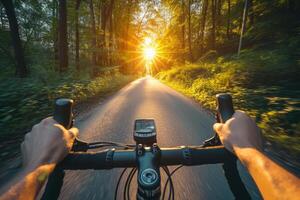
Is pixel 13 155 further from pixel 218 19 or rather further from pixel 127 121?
pixel 218 19

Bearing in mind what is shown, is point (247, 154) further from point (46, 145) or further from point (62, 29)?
point (62, 29)

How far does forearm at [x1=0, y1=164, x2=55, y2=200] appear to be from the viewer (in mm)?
750

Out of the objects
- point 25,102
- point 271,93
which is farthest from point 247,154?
point 271,93

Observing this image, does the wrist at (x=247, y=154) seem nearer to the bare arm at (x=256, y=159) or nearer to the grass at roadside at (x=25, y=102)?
the bare arm at (x=256, y=159)

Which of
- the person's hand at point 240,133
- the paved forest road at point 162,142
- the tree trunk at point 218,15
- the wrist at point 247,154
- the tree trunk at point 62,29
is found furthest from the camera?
the tree trunk at point 218,15

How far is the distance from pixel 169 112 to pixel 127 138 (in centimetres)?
266

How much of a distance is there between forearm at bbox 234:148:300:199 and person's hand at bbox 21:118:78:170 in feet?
2.77

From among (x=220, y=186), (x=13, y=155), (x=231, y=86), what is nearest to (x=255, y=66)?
(x=231, y=86)

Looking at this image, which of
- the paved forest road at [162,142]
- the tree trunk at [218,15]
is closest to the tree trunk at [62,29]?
the paved forest road at [162,142]

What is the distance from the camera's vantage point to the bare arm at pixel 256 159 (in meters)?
0.76

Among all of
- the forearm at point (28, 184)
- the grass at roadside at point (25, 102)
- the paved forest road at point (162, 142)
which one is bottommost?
the paved forest road at point (162, 142)

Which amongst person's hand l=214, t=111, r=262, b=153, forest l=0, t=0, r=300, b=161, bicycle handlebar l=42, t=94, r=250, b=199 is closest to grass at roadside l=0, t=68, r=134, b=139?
forest l=0, t=0, r=300, b=161

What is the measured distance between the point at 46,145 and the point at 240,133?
36.3 inches

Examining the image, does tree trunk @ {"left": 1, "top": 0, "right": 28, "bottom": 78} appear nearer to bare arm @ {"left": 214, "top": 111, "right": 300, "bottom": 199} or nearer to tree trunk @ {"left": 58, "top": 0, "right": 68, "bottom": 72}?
tree trunk @ {"left": 58, "top": 0, "right": 68, "bottom": 72}
